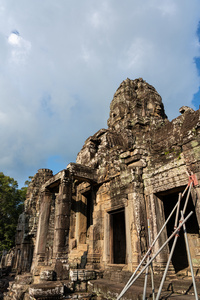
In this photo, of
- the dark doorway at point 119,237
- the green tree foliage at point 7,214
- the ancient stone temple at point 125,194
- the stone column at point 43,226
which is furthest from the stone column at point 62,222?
the green tree foliage at point 7,214

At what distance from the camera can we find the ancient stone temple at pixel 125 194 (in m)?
6.51

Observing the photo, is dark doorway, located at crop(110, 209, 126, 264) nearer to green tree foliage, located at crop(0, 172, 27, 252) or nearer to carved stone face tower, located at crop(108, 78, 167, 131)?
carved stone face tower, located at crop(108, 78, 167, 131)

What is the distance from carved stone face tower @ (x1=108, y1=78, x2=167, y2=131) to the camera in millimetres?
11838

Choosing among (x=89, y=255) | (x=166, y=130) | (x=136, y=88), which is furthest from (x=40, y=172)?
(x=166, y=130)

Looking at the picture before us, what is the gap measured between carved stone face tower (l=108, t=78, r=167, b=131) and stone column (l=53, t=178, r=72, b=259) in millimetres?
5153

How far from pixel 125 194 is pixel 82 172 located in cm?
242

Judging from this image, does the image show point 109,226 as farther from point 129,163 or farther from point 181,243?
point 181,243

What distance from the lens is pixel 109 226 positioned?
8.34 metres

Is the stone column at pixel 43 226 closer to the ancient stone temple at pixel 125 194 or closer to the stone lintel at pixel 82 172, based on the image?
the ancient stone temple at pixel 125 194

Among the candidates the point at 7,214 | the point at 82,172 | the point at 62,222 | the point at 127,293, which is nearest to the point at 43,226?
the point at 62,222

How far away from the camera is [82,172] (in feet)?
30.0

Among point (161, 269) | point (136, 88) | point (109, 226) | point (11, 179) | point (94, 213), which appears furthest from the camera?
point (11, 179)

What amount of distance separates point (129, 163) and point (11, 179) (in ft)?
85.8

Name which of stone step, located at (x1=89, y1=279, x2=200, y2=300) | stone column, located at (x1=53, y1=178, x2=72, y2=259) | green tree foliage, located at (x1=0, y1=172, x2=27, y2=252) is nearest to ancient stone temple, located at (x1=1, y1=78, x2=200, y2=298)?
stone column, located at (x1=53, y1=178, x2=72, y2=259)
